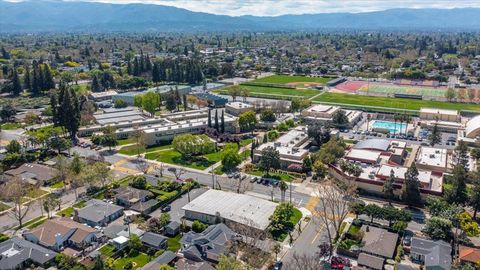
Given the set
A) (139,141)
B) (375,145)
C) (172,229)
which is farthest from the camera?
(139,141)

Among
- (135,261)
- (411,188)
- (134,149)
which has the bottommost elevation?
(135,261)

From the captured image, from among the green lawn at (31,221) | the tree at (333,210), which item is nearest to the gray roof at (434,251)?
the tree at (333,210)

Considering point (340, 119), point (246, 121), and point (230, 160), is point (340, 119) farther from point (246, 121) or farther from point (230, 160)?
point (230, 160)

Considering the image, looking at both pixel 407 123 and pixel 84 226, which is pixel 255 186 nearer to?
pixel 84 226

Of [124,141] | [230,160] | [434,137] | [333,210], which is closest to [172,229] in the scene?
[333,210]

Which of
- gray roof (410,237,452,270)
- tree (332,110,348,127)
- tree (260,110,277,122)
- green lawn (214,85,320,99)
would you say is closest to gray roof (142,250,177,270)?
gray roof (410,237,452,270)

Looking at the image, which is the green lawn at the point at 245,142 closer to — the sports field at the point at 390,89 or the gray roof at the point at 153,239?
the gray roof at the point at 153,239

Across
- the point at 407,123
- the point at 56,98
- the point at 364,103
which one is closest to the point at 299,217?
the point at 407,123
